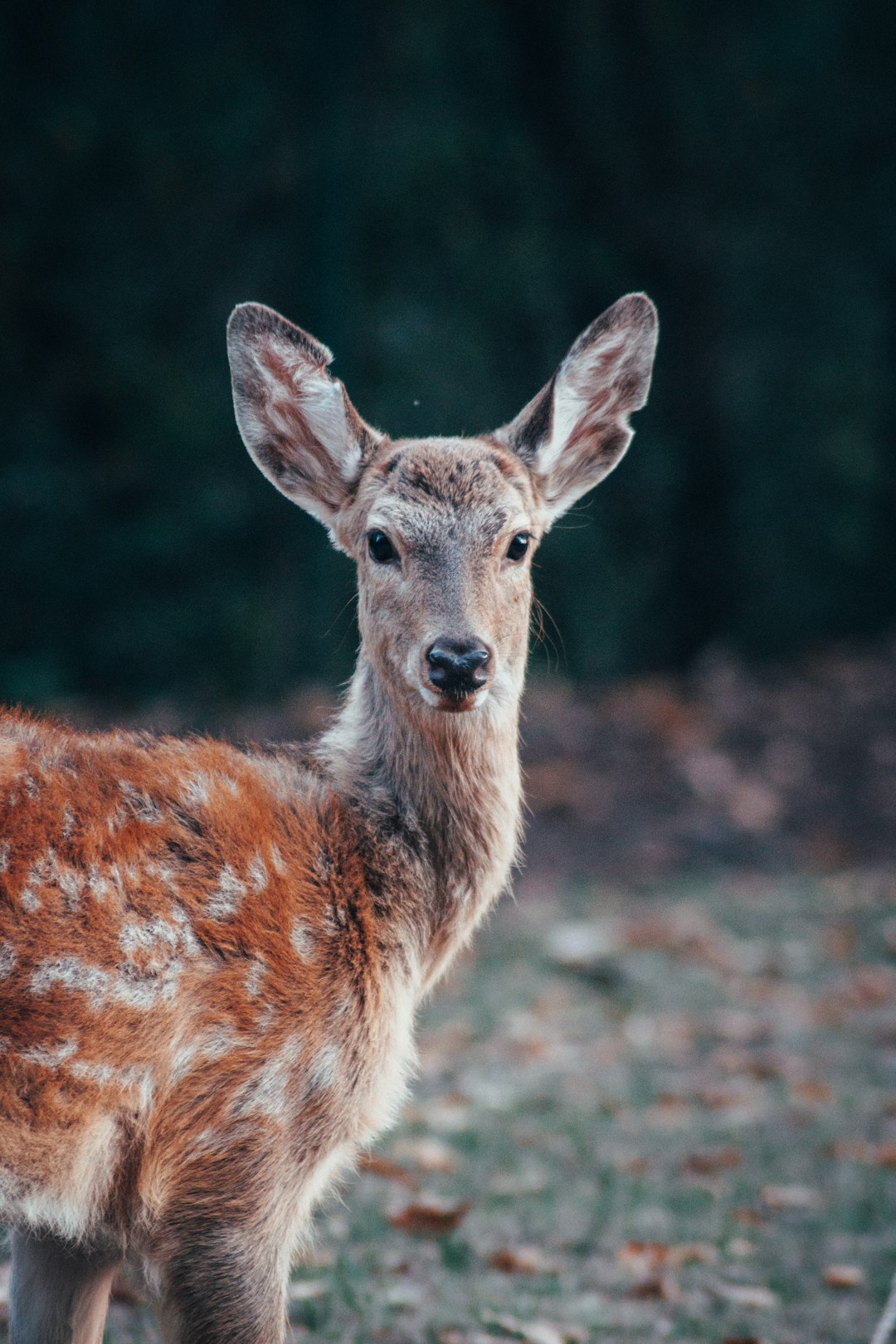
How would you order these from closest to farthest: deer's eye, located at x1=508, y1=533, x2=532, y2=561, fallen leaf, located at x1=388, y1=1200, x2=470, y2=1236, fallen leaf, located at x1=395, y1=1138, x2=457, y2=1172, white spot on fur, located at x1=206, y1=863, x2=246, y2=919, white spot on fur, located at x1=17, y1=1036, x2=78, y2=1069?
white spot on fur, located at x1=17, y1=1036, x2=78, y2=1069 → white spot on fur, located at x1=206, y1=863, x2=246, y2=919 → deer's eye, located at x1=508, y1=533, x2=532, y2=561 → fallen leaf, located at x1=388, y1=1200, x2=470, y2=1236 → fallen leaf, located at x1=395, y1=1138, x2=457, y2=1172

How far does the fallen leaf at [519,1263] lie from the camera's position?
14.1ft

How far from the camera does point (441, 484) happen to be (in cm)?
367

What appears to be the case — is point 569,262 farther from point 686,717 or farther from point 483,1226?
point 483,1226

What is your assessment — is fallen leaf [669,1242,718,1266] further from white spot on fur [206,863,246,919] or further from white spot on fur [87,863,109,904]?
white spot on fur [87,863,109,904]

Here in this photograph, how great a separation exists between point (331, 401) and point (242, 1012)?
1.67 m

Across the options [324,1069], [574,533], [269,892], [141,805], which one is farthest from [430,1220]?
[574,533]

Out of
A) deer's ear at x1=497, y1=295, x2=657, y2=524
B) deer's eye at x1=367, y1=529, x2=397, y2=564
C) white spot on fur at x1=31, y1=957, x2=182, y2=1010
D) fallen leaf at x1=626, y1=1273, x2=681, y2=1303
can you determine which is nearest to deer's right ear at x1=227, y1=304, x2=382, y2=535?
deer's eye at x1=367, y1=529, x2=397, y2=564

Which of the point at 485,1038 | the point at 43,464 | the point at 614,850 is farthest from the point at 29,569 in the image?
the point at 485,1038

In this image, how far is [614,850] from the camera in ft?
32.5

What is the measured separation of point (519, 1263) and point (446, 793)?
1.66 m

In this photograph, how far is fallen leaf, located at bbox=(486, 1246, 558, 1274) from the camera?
14.1ft

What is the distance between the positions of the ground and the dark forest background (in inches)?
68.1

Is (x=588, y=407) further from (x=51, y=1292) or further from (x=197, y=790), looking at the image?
(x=51, y=1292)

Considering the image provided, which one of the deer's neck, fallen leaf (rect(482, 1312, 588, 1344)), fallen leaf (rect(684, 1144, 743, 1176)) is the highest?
Answer: the deer's neck
